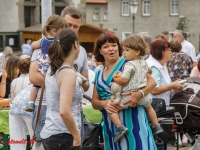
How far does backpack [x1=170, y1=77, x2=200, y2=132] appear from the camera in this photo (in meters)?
7.28

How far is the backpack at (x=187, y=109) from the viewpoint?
7277 mm

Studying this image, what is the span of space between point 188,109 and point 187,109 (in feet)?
0.04

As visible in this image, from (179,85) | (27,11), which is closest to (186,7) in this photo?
(27,11)

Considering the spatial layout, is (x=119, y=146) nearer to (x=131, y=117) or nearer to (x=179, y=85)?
(x=131, y=117)

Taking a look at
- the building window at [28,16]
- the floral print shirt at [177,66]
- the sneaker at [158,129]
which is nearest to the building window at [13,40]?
the building window at [28,16]

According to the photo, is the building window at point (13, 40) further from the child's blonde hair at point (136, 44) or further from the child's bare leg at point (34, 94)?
the child's blonde hair at point (136, 44)

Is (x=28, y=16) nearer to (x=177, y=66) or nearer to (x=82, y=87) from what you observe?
(x=177, y=66)

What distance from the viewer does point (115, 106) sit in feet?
18.0

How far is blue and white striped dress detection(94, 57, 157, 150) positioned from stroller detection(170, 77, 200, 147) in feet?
6.10

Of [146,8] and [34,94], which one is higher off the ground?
[146,8]

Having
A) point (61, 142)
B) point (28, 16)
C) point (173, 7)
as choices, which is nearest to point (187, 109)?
point (61, 142)

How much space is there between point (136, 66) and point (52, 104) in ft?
3.50

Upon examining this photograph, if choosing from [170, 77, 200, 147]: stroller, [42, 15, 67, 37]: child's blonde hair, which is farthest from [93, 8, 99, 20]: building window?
[42, 15, 67, 37]: child's blonde hair

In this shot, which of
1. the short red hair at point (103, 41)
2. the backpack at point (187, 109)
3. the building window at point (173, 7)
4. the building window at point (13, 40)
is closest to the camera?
the short red hair at point (103, 41)
